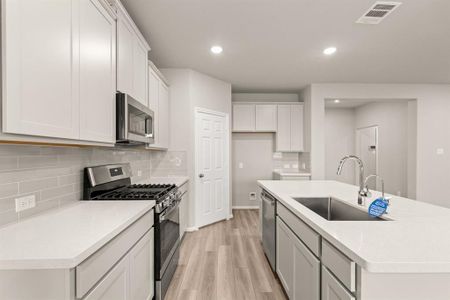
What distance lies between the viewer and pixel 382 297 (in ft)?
3.00

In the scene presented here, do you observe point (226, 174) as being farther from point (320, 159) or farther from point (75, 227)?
point (75, 227)

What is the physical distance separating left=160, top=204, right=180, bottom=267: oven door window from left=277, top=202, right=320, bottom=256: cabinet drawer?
104 cm

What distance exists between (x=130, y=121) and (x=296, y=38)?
2.22 metres

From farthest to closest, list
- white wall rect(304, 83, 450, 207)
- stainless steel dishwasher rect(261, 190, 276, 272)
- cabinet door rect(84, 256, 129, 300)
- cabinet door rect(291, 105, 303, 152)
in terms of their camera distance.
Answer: cabinet door rect(291, 105, 303, 152)
white wall rect(304, 83, 450, 207)
stainless steel dishwasher rect(261, 190, 276, 272)
cabinet door rect(84, 256, 129, 300)

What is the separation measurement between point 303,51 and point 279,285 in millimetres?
2934

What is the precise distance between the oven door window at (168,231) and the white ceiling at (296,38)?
6.56ft

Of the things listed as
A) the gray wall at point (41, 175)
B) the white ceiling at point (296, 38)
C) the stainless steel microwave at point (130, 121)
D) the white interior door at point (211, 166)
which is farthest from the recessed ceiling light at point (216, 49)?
the gray wall at point (41, 175)

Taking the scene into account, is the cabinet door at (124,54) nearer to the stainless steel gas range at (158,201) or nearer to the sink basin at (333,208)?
the stainless steel gas range at (158,201)

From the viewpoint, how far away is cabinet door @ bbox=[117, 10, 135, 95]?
194 centimetres

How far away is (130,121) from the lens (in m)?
2.02

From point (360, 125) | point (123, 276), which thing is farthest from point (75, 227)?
point (360, 125)

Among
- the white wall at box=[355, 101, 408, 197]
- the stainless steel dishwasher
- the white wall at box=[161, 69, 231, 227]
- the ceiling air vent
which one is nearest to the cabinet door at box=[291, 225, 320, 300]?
the stainless steel dishwasher

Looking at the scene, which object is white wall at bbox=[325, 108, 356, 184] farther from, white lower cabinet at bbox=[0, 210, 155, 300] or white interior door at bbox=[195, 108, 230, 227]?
white lower cabinet at bbox=[0, 210, 155, 300]

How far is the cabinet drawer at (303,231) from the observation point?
1327 millimetres
